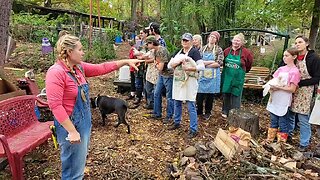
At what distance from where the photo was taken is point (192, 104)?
444 centimetres

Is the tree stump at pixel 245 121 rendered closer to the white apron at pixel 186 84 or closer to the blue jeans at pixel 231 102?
the blue jeans at pixel 231 102

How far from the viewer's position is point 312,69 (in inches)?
149

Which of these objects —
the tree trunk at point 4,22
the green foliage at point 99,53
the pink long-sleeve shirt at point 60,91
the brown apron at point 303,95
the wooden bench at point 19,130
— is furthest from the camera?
the green foliage at point 99,53

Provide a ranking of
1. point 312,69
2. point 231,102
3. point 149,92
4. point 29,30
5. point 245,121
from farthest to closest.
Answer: point 29,30
point 149,92
point 231,102
point 245,121
point 312,69

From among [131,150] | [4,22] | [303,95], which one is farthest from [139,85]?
[303,95]

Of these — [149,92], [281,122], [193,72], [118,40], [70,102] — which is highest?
[118,40]

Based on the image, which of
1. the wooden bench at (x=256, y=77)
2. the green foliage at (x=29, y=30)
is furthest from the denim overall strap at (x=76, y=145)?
the green foliage at (x=29, y=30)

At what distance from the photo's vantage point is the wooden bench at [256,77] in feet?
21.2

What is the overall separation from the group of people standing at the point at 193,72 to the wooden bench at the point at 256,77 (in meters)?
1.31

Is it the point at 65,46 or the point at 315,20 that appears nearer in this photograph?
the point at 65,46

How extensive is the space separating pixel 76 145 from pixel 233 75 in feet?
10.9

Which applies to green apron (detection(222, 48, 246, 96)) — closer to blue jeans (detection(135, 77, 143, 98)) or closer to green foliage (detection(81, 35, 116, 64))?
blue jeans (detection(135, 77, 143, 98))

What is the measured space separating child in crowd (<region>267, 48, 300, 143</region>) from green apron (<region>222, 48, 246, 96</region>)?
2.81ft

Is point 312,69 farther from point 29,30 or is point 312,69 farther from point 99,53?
point 29,30
